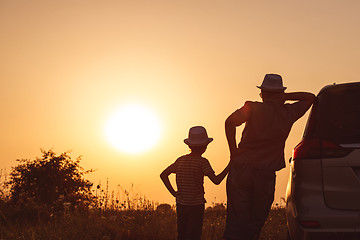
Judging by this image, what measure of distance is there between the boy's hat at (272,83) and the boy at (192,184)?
1.43 metres

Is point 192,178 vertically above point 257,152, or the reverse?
point 257,152

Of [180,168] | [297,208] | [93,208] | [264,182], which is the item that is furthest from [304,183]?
[93,208]

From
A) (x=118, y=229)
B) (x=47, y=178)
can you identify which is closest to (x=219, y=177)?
(x=118, y=229)

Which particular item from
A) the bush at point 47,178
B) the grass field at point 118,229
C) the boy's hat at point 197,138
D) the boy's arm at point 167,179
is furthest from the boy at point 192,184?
the bush at point 47,178

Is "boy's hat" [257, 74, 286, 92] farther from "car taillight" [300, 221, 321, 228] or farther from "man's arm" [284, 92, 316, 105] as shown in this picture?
"car taillight" [300, 221, 321, 228]

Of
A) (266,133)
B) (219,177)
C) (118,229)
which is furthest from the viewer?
(118,229)

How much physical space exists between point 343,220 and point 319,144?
0.75 m

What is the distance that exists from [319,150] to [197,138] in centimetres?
240

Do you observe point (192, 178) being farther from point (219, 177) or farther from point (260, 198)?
point (260, 198)

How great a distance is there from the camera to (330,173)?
5.63 meters

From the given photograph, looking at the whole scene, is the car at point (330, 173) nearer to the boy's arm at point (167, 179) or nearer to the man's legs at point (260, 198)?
the man's legs at point (260, 198)

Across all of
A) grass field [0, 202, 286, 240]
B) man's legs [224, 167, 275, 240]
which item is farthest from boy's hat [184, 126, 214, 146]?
grass field [0, 202, 286, 240]

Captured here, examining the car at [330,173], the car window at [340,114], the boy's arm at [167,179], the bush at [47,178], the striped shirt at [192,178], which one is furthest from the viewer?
the bush at [47,178]

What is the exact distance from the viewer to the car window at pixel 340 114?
565 cm
